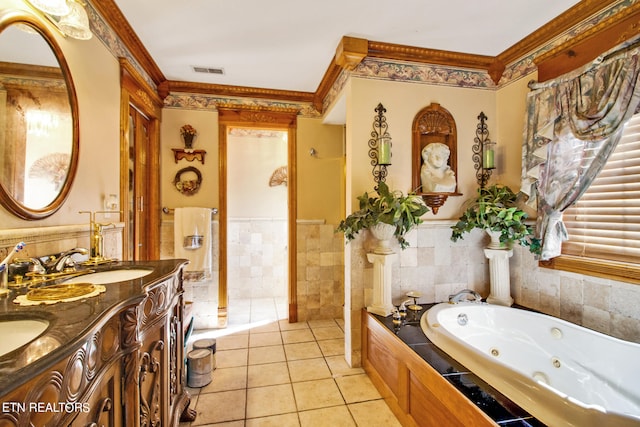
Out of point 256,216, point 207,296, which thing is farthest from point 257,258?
point 207,296

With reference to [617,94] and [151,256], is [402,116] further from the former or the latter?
[151,256]

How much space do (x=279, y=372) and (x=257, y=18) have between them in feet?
8.44

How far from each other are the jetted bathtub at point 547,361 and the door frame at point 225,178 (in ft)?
5.51

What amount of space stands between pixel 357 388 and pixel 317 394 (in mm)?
292

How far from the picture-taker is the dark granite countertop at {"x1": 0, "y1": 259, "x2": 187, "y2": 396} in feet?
1.75

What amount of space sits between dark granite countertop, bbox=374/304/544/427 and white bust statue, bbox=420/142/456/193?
1.10 meters

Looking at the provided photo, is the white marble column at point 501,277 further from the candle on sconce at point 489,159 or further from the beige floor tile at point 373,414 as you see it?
the beige floor tile at point 373,414

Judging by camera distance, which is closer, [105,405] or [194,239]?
[105,405]

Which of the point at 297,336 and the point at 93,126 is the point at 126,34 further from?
the point at 297,336

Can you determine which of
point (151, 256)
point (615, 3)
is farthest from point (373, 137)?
point (151, 256)

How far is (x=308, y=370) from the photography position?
2.30m

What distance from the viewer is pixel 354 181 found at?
7.67ft

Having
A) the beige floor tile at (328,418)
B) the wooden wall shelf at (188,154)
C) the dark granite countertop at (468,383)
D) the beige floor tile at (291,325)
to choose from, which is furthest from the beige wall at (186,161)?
the dark granite countertop at (468,383)

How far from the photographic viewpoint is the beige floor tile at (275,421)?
171cm
